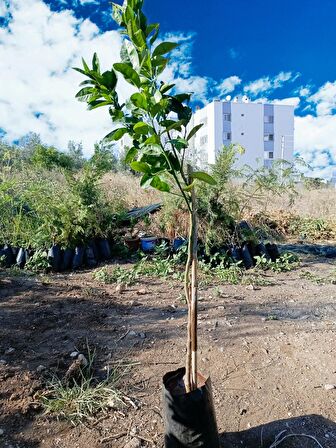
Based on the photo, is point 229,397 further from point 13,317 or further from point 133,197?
point 133,197

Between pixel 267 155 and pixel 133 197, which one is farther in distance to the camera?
pixel 267 155

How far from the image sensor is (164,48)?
936mm

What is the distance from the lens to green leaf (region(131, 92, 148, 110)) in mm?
861

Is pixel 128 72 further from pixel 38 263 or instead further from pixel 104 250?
pixel 104 250

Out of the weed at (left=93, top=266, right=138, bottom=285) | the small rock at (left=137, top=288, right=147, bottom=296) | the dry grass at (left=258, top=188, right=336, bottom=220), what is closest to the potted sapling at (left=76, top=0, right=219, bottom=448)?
the small rock at (left=137, top=288, right=147, bottom=296)

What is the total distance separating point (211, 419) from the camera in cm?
110

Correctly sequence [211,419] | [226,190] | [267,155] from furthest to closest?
1. [267,155]
2. [226,190]
3. [211,419]

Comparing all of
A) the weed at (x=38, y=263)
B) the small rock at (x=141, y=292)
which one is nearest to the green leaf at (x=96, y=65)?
the small rock at (x=141, y=292)

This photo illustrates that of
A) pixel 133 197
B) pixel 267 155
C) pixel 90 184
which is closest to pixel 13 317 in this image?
pixel 90 184

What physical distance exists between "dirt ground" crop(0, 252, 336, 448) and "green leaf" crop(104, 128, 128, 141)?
1216mm

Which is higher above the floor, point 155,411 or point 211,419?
point 211,419

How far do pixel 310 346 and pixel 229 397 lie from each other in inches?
29.3

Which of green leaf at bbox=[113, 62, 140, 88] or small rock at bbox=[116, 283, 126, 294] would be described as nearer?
green leaf at bbox=[113, 62, 140, 88]

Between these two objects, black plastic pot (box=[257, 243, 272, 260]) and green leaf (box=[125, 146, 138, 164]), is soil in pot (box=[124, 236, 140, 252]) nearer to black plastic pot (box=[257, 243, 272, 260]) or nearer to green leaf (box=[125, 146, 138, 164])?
black plastic pot (box=[257, 243, 272, 260])
